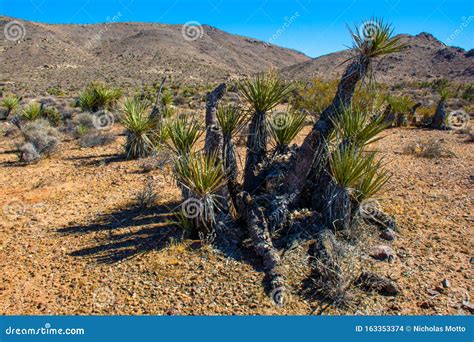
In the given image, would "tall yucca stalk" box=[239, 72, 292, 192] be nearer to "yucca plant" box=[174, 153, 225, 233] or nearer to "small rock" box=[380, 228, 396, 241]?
"yucca plant" box=[174, 153, 225, 233]

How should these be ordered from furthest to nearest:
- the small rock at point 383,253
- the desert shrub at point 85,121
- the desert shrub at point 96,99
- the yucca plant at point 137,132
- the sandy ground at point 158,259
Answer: the desert shrub at point 96,99 → the desert shrub at point 85,121 → the yucca plant at point 137,132 → the small rock at point 383,253 → the sandy ground at point 158,259

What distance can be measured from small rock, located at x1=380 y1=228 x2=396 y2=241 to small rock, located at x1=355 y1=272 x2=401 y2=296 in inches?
41.4

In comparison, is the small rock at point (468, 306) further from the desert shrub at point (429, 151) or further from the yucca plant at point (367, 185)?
the desert shrub at point (429, 151)

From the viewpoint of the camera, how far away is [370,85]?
5.09m

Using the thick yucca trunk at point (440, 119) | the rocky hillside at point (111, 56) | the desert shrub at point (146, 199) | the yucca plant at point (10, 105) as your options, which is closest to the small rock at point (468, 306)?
the desert shrub at point (146, 199)

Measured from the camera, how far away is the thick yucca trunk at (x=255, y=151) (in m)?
5.75

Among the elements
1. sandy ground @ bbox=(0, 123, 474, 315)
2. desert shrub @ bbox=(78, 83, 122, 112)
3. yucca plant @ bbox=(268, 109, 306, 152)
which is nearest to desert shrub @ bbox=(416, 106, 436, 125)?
sandy ground @ bbox=(0, 123, 474, 315)

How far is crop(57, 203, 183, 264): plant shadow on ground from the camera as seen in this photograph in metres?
4.98

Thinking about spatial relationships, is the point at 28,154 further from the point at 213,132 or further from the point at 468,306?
the point at 468,306

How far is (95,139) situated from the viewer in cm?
1116

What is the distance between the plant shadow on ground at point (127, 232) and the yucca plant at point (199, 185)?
38cm

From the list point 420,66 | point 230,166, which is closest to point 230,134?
point 230,166

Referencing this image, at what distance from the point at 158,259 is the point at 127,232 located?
1001mm

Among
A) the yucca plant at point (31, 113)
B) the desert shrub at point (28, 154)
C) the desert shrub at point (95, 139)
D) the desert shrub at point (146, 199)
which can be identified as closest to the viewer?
the desert shrub at point (146, 199)
